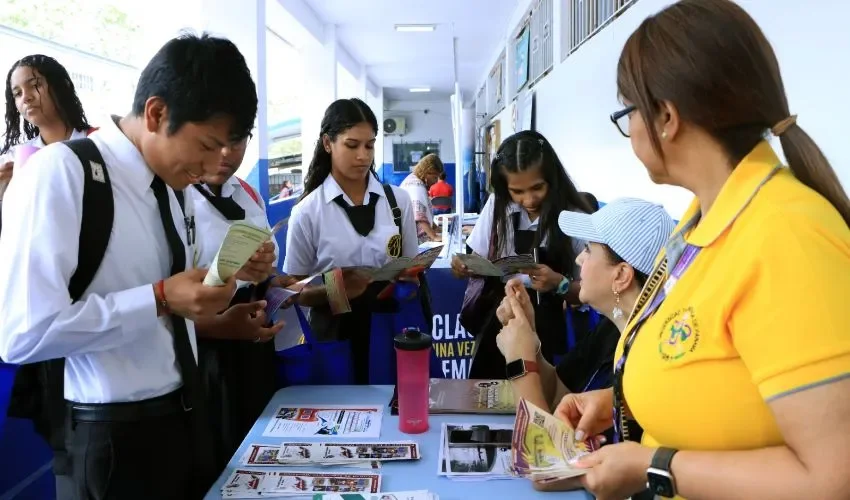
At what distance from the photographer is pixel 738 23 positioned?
2.59 feet

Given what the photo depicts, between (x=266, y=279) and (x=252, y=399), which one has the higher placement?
(x=266, y=279)

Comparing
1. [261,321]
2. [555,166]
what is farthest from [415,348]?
[555,166]

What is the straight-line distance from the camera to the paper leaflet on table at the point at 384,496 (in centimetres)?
113

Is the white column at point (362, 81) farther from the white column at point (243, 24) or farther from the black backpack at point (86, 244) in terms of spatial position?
the black backpack at point (86, 244)

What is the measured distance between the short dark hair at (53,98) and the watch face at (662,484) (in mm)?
2567

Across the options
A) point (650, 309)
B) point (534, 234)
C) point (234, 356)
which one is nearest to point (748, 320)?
point (650, 309)

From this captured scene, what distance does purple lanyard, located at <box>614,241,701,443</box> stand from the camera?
0.90m

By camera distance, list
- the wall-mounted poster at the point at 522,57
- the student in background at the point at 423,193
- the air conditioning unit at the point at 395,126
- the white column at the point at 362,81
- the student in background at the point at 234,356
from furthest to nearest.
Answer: the air conditioning unit at the point at 395,126 → the white column at the point at 362,81 → the wall-mounted poster at the point at 522,57 → the student in background at the point at 423,193 → the student in background at the point at 234,356

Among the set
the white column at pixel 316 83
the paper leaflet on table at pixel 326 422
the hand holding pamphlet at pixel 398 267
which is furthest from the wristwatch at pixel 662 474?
the white column at pixel 316 83

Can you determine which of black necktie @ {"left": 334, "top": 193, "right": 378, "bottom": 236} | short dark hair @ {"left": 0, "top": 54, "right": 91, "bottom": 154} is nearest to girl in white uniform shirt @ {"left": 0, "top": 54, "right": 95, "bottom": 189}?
short dark hair @ {"left": 0, "top": 54, "right": 91, "bottom": 154}

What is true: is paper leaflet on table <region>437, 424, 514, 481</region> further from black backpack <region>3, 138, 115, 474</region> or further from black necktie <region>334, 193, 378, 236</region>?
black necktie <region>334, 193, 378, 236</region>

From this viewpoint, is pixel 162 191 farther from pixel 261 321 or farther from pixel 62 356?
pixel 261 321

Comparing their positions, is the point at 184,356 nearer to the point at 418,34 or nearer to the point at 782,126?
the point at 782,126

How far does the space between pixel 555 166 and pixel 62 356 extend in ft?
5.75
